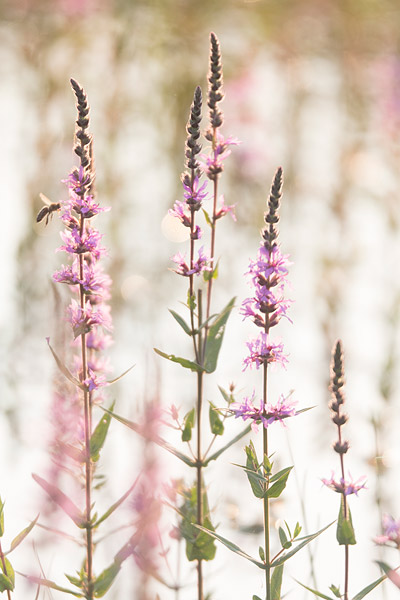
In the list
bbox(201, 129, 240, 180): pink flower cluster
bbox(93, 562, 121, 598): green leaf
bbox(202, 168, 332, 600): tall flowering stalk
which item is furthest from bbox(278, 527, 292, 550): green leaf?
bbox(201, 129, 240, 180): pink flower cluster

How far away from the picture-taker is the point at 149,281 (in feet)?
11.4

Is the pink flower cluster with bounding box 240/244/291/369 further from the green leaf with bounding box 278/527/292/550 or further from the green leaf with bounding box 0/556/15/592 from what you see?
the green leaf with bounding box 0/556/15/592

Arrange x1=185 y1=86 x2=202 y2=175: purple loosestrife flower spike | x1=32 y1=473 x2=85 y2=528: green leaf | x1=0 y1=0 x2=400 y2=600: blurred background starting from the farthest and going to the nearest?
x1=0 y1=0 x2=400 y2=600: blurred background → x1=32 y1=473 x2=85 y2=528: green leaf → x1=185 y1=86 x2=202 y2=175: purple loosestrife flower spike

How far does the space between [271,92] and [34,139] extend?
46.4 inches

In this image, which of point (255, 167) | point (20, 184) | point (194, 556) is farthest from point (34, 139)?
point (194, 556)

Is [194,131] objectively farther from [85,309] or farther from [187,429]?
[187,429]

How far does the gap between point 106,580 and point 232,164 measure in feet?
7.84

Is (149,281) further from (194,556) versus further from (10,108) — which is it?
(194,556)

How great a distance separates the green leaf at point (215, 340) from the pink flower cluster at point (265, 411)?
99 mm

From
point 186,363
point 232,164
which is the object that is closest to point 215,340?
point 186,363

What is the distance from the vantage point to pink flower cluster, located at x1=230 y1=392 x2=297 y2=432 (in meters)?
1.01

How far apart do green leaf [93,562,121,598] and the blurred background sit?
1520mm

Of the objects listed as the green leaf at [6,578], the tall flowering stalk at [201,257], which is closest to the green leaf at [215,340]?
the tall flowering stalk at [201,257]

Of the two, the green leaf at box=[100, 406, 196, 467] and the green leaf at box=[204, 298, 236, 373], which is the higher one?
the green leaf at box=[204, 298, 236, 373]
